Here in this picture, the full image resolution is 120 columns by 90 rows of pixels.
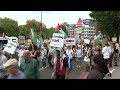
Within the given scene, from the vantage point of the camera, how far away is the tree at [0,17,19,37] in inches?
4103

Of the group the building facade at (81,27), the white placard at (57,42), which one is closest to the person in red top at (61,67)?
the white placard at (57,42)

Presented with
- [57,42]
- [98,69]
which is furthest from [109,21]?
[98,69]

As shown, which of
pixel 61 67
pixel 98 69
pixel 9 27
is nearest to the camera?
pixel 98 69

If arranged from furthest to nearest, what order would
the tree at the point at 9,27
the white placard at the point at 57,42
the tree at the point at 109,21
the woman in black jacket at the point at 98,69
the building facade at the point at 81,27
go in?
the tree at the point at 9,27 < the tree at the point at 109,21 < the building facade at the point at 81,27 < the white placard at the point at 57,42 < the woman in black jacket at the point at 98,69

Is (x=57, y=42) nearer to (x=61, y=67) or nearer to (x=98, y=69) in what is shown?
(x=61, y=67)

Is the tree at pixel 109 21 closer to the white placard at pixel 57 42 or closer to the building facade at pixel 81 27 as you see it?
the building facade at pixel 81 27

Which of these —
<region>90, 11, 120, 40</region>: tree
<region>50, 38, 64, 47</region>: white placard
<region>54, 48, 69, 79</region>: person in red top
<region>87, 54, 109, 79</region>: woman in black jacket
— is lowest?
<region>54, 48, 69, 79</region>: person in red top

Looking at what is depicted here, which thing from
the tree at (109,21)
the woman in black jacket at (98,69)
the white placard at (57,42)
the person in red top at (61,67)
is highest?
the tree at (109,21)

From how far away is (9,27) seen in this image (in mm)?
107250

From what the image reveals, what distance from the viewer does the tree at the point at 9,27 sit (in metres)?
104

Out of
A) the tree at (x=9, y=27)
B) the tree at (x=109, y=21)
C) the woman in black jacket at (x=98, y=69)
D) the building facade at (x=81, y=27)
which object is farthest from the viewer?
the tree at (x=9, y=27)

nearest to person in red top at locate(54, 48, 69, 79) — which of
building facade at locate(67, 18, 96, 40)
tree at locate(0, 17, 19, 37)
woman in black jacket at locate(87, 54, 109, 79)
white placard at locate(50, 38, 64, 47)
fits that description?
white placard at locate(50, 38, 64, 47)

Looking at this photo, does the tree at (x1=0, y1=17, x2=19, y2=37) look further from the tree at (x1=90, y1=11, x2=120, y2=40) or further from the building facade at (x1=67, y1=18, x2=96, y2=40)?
the tree at (x1=90, y1=11, x2=120, y2=40)
